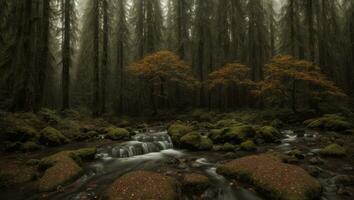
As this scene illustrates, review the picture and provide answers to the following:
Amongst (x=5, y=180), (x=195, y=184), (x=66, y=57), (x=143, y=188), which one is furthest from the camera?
(x=66, y=57)

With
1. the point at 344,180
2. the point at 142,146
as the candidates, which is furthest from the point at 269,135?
the point at 142,146

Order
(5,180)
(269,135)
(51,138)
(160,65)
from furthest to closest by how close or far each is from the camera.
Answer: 1. (160,65)
2. (269,135)
3. (51,138)
4. (5,180)

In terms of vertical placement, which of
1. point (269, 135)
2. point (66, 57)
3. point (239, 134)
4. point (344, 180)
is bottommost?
point (344, 180)

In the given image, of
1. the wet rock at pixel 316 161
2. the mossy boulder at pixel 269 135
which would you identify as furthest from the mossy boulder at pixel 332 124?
the wet rock at pixel 316 161

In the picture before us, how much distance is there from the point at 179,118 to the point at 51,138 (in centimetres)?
1248

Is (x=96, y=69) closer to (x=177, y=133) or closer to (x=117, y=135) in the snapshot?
(x=117, y=135)

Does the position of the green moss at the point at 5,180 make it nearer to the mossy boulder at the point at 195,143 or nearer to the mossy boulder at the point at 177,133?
the mossy boulder at the point at 195,143

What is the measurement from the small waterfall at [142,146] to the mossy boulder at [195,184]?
14.0 ft

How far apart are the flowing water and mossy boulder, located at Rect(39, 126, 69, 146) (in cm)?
217

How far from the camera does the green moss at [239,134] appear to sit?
11.6 m

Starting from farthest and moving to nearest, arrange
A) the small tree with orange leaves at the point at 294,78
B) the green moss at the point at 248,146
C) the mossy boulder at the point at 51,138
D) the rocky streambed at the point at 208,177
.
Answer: the small tree with orange leaves at the point at 294,78
the mossy boulder at the point at 51,138
the green moss at the point at 248,146
the rocky streambed at the point at 208,177

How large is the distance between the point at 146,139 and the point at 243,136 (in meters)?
4.90

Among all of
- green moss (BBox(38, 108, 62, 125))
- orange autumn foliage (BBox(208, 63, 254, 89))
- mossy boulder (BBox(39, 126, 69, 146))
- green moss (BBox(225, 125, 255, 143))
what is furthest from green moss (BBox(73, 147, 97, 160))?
→ orange autumn foliage (BBox(208, 63, 254, 89))

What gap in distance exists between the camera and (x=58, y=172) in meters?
7.05
